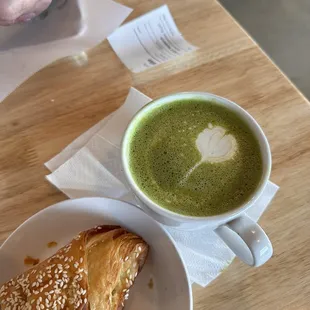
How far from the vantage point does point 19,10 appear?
737mm

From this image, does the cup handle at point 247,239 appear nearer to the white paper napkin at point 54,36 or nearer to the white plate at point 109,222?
the white plate at point 109,222

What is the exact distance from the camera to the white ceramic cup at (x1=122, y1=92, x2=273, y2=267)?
0.51m

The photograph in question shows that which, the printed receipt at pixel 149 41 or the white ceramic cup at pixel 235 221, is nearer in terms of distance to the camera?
the white ceramic cup at pixel 235 221

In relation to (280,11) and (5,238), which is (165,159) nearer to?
(5,238)

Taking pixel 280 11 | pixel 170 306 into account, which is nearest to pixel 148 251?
pixel 170 306

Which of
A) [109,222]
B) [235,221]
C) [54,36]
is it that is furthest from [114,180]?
[54,36]

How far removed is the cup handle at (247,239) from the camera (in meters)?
0.51

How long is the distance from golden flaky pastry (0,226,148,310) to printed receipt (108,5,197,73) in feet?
1.06

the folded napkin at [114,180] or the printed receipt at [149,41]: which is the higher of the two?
the printed receipt at [149,41]

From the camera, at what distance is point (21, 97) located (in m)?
0.74

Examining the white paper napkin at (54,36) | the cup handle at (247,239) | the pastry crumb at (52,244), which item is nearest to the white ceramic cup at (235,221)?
the cup handle at (247,239)

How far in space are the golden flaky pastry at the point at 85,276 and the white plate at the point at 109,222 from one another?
2 centimetres

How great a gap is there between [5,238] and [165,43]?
0.43m

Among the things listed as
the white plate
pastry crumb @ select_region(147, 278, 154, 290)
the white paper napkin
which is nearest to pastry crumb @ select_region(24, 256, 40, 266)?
the white plate
